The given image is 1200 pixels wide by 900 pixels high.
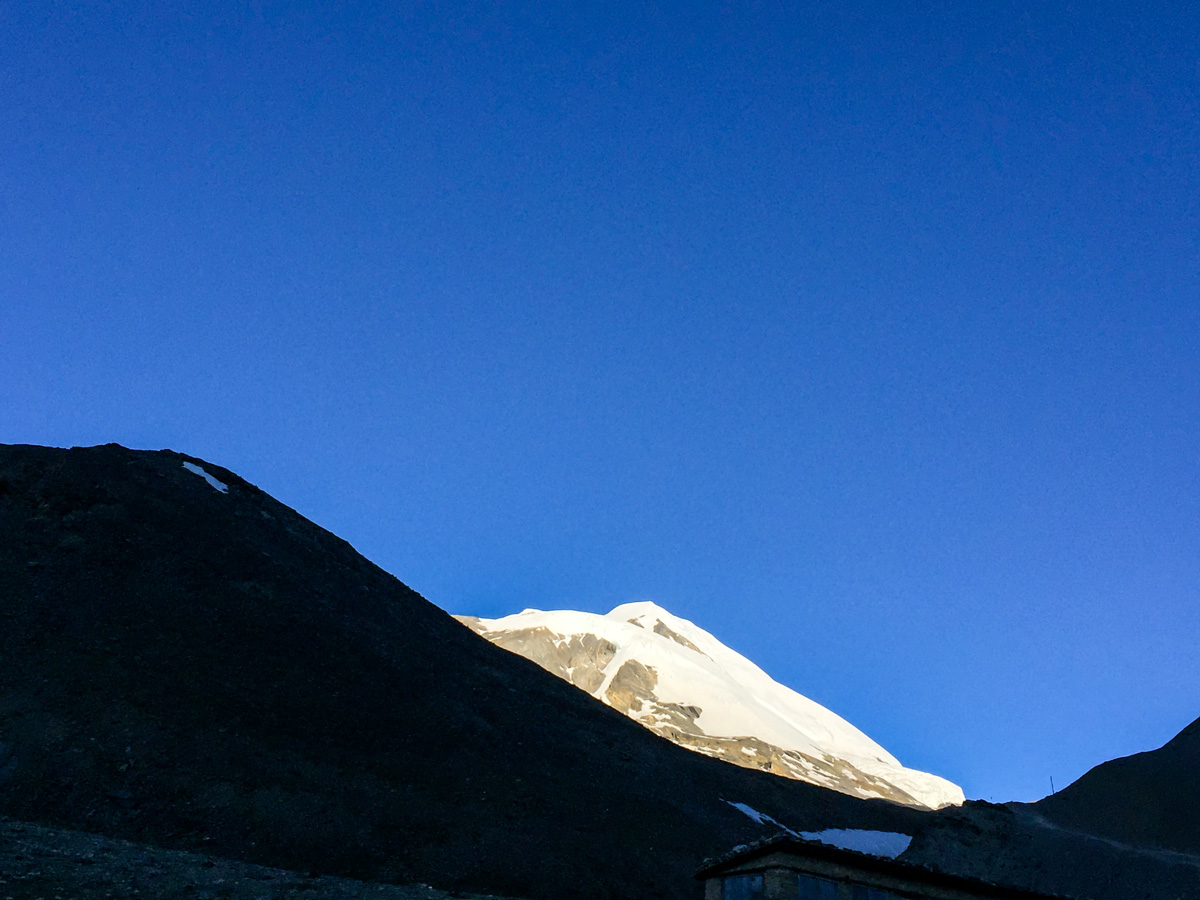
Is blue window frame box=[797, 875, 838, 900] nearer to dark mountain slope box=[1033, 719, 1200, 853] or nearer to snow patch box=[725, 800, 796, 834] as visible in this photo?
dark mountain slope box=[1033, 719, 1200, 853]

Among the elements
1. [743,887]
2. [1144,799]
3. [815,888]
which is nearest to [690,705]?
[1144,799]

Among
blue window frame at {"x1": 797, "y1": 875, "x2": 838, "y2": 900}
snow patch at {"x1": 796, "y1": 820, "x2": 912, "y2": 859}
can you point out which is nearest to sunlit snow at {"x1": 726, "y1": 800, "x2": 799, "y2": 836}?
snow patch at {"x1": 796, "y1": 820, "x2": 912, "y2": 859}

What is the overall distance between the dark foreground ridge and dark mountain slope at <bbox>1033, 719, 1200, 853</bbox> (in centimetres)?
256

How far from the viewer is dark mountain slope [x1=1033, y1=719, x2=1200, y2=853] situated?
145 ft

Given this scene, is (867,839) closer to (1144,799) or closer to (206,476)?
(1144,799)

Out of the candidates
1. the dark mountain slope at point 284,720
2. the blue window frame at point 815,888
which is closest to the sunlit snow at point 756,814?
the dark mountain slope at point 284,720

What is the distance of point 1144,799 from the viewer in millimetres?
47500

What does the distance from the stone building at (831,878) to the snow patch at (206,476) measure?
169 feet

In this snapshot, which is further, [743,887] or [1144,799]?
[1144,799]

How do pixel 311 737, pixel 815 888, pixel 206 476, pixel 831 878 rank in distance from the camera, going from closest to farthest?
pixel 815 888 < pixel 831 878 < pixel 311 737 < pixel 206 476

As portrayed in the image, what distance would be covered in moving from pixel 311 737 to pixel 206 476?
3006 centimetres

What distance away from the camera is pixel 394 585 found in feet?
213

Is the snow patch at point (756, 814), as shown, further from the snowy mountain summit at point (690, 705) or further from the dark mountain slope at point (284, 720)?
the snowy mountain summit at point (690, 705)

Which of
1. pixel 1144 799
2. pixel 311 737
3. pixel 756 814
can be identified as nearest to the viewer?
pixel 311 737
